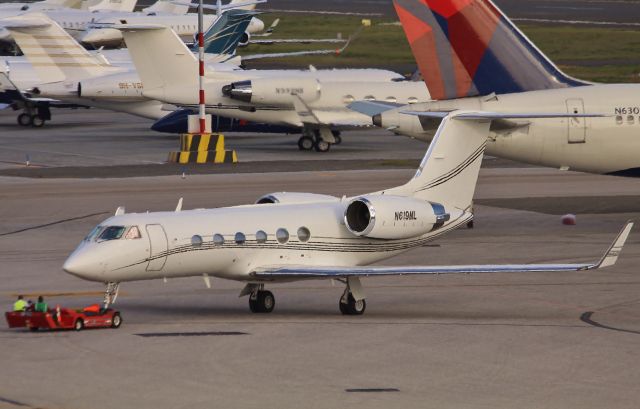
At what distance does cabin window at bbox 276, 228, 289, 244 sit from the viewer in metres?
29.1

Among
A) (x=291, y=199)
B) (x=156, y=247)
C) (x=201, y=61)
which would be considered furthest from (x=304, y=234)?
(x=201, y=61)

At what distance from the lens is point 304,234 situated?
29.4 metres

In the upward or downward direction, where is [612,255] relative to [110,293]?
upward

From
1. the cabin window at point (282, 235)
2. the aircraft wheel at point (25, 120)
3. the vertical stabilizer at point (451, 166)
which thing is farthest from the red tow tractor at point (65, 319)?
the aircraft wheel at point (25, 120)

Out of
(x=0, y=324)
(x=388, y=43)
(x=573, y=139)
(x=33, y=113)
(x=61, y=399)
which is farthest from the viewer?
(x=388, y=43)

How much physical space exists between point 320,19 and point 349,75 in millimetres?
78487

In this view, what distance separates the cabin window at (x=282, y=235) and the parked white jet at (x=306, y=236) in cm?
2

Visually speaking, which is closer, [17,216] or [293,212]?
[293,212]

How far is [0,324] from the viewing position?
1120 inches

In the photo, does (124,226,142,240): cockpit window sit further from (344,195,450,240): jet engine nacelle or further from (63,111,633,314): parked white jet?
(344,195,450,240): jet engine nacelle

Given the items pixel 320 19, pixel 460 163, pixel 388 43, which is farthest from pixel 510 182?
pixel 320 19

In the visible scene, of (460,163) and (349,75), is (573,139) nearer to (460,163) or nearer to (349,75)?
(460,163)

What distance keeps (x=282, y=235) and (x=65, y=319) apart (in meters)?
4.80

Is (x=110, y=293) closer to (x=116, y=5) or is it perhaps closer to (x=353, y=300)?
A: (x=353, y=300)
